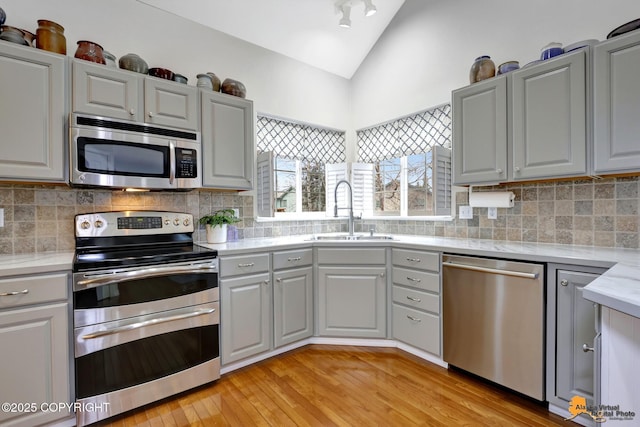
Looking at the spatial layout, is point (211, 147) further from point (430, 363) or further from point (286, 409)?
point (430, 363)

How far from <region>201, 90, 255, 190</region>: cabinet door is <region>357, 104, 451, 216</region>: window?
1.62 meters

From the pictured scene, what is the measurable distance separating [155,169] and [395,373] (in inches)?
89.2

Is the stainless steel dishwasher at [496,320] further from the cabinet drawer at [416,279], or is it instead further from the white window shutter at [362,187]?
the white window shutter at [362,187]

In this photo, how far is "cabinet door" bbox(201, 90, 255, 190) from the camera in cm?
242

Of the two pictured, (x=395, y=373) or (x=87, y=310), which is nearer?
(x=87, y=310)

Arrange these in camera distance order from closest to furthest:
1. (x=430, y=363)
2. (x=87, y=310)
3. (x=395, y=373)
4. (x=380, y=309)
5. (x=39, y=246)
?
(x=87, y=310) → (x=39, y=246) → (x=395, y=373) → (x=430, y=363) → (x=380, y=309)

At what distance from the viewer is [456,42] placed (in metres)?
2.85

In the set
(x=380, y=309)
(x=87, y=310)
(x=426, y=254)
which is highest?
(x=426, y=254)

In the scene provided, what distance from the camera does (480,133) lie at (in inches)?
91.7

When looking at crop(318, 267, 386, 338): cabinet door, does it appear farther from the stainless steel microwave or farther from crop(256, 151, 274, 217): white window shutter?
the stainless steel microwave

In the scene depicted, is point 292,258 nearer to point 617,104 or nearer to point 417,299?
point 417,299

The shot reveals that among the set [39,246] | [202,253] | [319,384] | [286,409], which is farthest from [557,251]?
[39,246]

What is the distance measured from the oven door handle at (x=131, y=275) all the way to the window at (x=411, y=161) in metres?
2.03

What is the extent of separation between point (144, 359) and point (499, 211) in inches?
110
